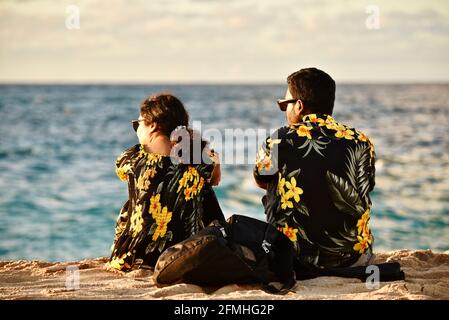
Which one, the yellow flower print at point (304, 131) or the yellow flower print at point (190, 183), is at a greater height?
the yellow flower print at point (304, 131)

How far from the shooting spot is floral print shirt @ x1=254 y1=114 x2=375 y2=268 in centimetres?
382

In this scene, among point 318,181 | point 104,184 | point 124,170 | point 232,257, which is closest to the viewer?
point 232,257

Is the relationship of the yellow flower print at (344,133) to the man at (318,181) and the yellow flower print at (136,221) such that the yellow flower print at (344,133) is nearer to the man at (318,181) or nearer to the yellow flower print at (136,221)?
the man at (318,181)

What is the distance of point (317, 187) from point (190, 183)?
795 mm

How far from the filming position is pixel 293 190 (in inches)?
151

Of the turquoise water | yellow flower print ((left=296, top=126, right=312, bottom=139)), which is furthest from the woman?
the turquoise water

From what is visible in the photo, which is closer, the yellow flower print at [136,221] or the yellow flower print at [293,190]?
the yellow flower print at [293,190]

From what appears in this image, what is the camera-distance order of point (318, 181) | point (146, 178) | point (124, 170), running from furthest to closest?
point (124, 170) → point (146, 178) → point (318, 181)

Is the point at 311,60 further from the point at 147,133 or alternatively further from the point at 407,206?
the point at 147,133

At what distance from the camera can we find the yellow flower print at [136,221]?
13.4 ft

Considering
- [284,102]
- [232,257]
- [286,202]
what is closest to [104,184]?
[284,102]

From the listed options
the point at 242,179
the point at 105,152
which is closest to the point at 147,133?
the point at 242,179

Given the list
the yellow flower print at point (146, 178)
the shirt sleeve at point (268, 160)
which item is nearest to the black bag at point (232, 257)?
the shirt sleeve at point (268, 160)

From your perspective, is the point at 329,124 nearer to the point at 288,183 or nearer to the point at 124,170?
the point at 288,183
